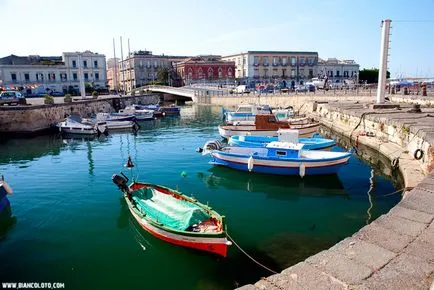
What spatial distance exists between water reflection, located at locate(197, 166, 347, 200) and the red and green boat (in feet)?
17.1

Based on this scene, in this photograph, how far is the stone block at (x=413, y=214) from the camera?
7082mm

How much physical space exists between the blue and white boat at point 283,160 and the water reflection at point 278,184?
1.18ft

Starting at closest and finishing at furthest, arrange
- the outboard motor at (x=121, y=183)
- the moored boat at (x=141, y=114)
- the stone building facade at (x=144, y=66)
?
the outboard motor at (x=121, y=183), the moored boat at (x=141, y=114), the stone building facade at (x=144, y=66)

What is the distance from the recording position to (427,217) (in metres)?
7.19

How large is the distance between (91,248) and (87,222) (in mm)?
2373

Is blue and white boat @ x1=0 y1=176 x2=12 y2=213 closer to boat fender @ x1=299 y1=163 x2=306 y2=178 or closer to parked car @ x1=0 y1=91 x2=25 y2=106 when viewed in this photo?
boat fender @ x1=299 y1=163 x2=306 y2=178

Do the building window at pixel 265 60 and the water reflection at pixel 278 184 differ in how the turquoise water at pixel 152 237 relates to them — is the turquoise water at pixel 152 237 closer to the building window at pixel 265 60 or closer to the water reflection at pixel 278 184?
the water reflection at pixel 278 184

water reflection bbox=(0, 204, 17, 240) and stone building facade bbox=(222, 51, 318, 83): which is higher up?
stone building facade bbox=(222, 51, 318, 83)

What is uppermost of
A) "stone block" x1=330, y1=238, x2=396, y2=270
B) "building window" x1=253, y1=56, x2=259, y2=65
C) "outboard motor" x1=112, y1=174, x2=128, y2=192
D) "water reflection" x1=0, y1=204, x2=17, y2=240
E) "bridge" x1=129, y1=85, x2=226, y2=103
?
"building window" x1=253, y1=56, x2=259, y2=65

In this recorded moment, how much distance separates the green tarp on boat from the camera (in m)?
10.5

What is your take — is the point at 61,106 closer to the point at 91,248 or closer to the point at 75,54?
the point at 91,248

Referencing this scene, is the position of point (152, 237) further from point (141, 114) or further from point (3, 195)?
point (141, 114)

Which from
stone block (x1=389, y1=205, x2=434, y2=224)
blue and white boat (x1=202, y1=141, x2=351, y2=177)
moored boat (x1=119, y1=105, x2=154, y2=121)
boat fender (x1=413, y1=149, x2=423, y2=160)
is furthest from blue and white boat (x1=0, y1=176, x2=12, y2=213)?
moored boat (x1=119, y1=105, x2=154, y2=121)

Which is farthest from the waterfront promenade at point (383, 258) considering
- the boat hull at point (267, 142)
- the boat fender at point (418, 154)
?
the boat hull at point (267, 142)
